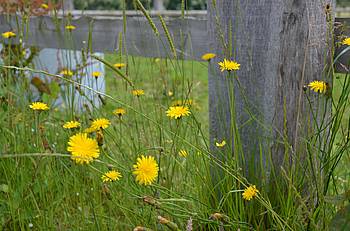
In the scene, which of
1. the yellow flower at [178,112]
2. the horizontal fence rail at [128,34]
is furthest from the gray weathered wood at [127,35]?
the yellow flower at [178,112]

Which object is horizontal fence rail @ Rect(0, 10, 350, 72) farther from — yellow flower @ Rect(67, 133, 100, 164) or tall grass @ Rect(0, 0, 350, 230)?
yellow flower @ Rect(67, 133, 100, 164)

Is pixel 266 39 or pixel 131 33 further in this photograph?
pixel 131 33

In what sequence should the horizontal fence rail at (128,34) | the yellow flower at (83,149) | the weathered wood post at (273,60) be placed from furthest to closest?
1. the horizontal fence rail at (128,34)
2. the weathered wood post at (273,60)
3. the yellow flower at (83,149)

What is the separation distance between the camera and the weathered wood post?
1441 mm

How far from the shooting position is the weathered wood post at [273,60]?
1.44 metres

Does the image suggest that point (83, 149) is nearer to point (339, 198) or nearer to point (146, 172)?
point (146, 172)

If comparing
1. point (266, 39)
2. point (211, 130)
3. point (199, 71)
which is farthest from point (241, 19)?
point (199, 71)

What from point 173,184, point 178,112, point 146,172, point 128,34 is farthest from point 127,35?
point 146,172

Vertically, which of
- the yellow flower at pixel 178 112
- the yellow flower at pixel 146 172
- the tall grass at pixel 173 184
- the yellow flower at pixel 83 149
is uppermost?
the yellow flower at pixel 178 112

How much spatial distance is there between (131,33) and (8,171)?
1.09 meters

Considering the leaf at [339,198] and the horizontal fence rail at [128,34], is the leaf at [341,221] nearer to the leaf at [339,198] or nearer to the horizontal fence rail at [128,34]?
the leaf at [339,198]

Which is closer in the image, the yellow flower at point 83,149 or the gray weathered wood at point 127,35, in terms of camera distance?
the yellow flower at point 83,149

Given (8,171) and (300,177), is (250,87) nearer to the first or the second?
(300,177)

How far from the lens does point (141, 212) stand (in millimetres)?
1444
